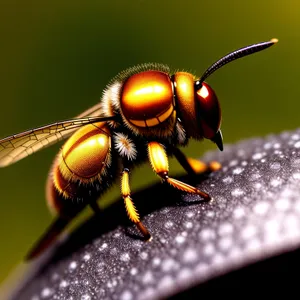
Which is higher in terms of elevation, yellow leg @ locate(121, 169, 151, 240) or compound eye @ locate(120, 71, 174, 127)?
compound eye @ locate(120, 71, 174, 127)

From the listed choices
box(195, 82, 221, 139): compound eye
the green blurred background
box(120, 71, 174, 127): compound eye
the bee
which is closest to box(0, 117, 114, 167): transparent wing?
the bee

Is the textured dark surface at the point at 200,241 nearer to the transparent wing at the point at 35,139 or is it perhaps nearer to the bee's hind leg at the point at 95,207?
the bee's hind leg at the point at 95,207

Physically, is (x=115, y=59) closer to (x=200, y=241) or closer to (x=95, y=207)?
(x=95, y=207)

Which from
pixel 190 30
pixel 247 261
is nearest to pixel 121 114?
pixel 247 261

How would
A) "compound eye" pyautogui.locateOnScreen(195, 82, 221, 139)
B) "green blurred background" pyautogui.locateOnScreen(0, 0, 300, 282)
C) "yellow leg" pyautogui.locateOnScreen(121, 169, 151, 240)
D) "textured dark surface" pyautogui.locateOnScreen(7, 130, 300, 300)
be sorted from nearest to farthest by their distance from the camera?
"textured dark surface" pyautogui.locateOnScreen(7, 130, 300, 300), "yellow leg" pyautogui.locateOnScreen(121, 169, 151, 240), "compound eye" pyautogui.locateOnScreen(195, 82, 221, 139), "green blurred background" pyautogui.locateOnScreen(0, 0, 300, 282)

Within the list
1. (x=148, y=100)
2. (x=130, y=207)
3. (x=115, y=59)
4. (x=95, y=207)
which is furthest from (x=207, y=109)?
(x=115, y=59)

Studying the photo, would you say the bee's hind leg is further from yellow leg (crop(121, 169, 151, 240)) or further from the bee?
yellow leg (crop(121, 169, 151, 240))

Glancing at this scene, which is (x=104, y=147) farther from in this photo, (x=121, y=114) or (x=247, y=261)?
(x=247, y=261)
